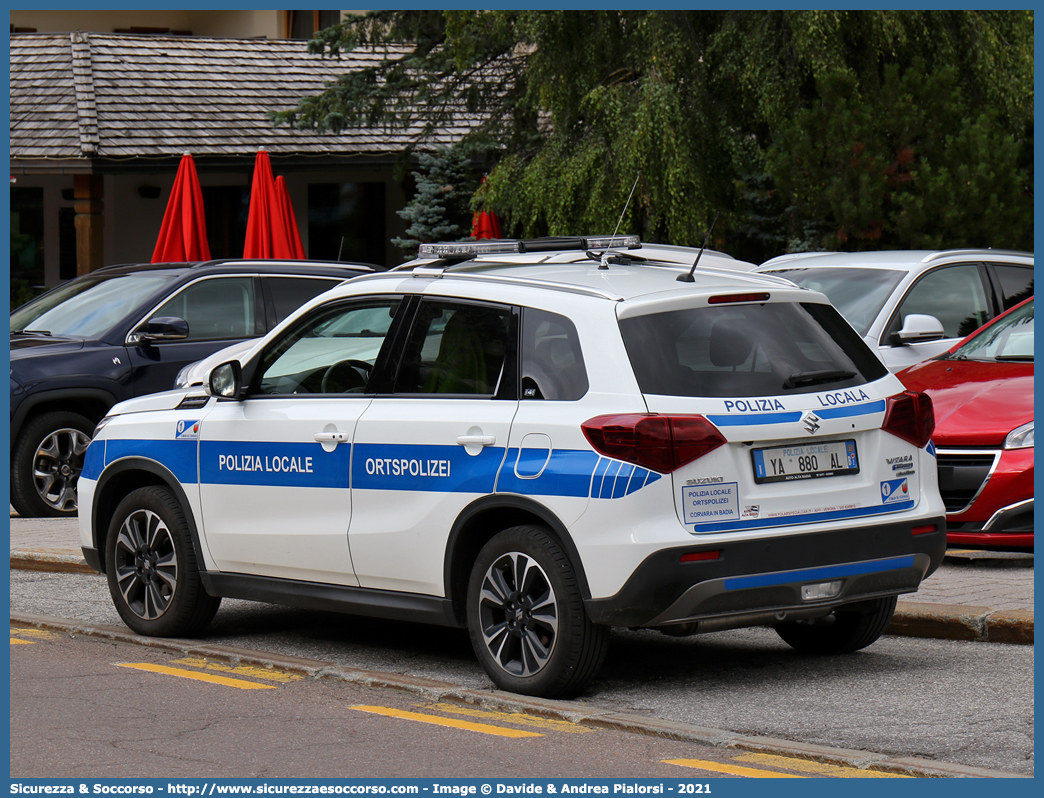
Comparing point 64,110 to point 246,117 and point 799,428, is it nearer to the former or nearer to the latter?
point 246,117

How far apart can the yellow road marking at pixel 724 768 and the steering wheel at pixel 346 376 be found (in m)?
2.49

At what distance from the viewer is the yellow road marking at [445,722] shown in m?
6.04

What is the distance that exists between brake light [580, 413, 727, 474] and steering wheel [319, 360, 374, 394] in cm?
150

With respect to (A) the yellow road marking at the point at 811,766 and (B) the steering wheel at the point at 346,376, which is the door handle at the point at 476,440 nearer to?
(B) the steering wheel at the point at 346,376

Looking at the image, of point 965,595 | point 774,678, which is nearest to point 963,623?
point 965,595

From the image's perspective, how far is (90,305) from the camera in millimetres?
13250

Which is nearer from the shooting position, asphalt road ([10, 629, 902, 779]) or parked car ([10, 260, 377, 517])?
asphalt road ([10, 629, 902, 779])

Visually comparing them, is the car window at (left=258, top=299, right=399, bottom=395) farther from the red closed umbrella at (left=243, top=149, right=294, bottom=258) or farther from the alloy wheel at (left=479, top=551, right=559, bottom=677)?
the red closed umbrella at (left=243, top=149, right=294, bottom=258)

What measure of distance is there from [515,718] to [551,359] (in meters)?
1.46

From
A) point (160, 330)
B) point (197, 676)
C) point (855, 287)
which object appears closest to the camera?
point (197, 676)

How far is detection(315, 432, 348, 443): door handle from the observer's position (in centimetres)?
718

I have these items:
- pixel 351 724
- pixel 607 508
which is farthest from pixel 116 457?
pixel 607 508

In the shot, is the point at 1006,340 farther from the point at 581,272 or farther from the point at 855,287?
the point at 581,272

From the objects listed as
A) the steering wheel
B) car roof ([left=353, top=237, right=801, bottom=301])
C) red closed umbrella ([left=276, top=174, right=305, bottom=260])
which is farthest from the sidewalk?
red closed umbrella ([left=276, top=174, right=305, bottom=260])
